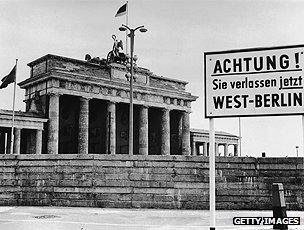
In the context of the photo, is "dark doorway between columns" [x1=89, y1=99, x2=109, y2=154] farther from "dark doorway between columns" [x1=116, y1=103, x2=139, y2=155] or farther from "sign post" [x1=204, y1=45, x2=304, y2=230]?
"sign post" [x1=204, y1=45, x2=304, y2=230]

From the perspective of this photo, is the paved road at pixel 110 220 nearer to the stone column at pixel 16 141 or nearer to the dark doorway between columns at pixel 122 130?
the stone column at pixel 16 141

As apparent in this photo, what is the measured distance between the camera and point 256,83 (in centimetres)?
746

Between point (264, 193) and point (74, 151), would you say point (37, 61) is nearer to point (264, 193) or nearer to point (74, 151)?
point (74, 151)

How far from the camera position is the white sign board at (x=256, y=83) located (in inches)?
290

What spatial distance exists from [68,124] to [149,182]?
40665 mm

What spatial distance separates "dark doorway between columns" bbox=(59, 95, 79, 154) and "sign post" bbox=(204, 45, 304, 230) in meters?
48.2

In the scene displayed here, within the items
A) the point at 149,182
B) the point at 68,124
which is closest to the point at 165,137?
the point at 68,124

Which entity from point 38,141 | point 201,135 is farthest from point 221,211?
point 201,135

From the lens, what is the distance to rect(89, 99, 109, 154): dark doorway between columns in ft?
191

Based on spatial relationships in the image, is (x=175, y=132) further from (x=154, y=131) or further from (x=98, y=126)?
(x=98, y=126)

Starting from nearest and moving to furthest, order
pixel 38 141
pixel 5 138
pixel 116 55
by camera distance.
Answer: pixel 38 141, pixel 5 138, pixel 116 55

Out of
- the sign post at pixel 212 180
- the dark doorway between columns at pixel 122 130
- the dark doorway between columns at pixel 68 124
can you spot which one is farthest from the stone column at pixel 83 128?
the sign post at pixel 212 180

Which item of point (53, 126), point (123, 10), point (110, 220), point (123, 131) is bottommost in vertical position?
point (110, 220)

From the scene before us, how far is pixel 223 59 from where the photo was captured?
7.67m
